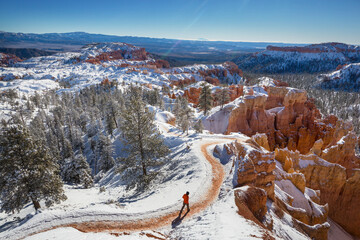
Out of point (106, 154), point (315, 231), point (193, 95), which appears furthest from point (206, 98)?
point (193, 95)

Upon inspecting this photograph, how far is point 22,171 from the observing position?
1388 centimetres

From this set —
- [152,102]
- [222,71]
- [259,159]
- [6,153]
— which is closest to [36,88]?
[152,102]

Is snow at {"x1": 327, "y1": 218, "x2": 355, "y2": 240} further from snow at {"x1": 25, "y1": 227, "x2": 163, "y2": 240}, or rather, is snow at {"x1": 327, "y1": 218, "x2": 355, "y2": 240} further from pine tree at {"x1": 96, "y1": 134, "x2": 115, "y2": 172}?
pine tree at {"x1": 96, "y1": 134, "x2": 115, "y2": 172}

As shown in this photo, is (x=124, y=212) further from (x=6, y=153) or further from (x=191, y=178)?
(x=6, y=153)

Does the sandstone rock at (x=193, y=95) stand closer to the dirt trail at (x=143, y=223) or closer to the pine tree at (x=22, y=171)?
the pine tree at (x=22, y=171)

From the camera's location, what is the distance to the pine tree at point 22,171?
13688 millimetres

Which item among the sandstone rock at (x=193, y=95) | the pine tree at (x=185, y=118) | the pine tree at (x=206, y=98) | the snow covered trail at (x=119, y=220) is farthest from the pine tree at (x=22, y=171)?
the sandstone rock at (x=193, y=95)

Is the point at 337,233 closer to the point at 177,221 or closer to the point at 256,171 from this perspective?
the point at 256,171

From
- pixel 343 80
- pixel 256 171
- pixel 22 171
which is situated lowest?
pixel 22 171

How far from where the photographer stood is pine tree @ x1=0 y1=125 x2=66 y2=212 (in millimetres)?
13688

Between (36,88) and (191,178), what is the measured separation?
201608 mm

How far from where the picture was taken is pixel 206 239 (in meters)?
8.21

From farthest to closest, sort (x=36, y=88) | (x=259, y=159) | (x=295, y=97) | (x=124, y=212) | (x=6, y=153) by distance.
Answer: (x=36, y=88) < (x=295, y=97) < (x=259, y=159) < (x=6, y=153) < (x=124, y=212)

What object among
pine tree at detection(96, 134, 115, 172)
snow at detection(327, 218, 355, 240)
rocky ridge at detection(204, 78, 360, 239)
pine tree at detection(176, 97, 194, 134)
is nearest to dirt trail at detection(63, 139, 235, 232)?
rocky ridge at detection(204, 78, 360, 239)
